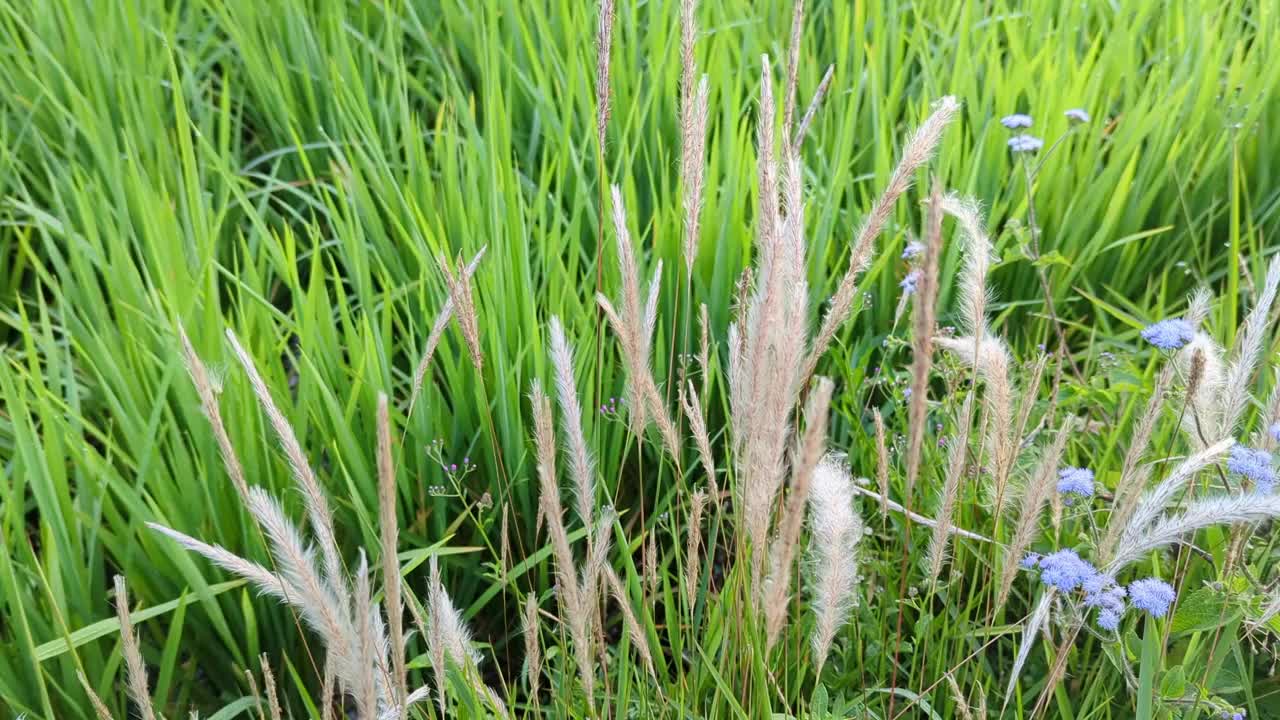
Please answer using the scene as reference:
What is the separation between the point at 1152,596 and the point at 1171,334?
0.34 metres

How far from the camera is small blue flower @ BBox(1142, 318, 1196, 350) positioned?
1.23m

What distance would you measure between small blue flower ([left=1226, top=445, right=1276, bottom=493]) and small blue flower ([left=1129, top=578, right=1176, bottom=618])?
13 centimetres

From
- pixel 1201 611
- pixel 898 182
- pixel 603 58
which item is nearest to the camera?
pixel 898 182

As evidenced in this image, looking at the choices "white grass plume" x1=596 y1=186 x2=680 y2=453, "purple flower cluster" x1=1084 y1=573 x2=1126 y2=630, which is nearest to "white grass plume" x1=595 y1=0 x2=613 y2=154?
"white grass plume" x1=596 y1=186 x2=680 y2=453

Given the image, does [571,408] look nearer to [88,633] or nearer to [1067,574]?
[1067,574]

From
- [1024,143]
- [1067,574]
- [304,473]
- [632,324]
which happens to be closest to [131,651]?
[304,473]

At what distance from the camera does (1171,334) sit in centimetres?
124

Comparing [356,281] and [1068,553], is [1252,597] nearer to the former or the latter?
[1068,553]

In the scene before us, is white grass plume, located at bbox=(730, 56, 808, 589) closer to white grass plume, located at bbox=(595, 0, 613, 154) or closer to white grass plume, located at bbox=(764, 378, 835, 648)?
white grass plume, located at bbox=(764, 378, 835, 648)

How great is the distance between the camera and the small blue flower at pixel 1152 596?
104 centimetres

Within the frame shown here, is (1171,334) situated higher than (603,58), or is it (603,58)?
(603,58)

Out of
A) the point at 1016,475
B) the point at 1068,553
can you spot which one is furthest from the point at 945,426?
the point at 1068,553

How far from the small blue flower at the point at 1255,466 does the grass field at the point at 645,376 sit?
2cm

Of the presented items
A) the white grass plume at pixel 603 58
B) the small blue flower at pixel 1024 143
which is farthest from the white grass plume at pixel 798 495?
the small blue flower at pixel 1024 143
